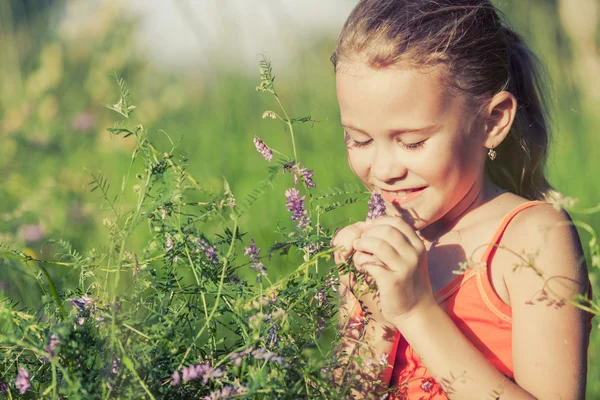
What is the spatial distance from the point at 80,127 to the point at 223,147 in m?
0.97

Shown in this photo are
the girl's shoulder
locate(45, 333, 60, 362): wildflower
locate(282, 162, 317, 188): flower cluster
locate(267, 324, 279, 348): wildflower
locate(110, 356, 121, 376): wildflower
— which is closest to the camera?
locate(45, 333, 60, 362): wildflower

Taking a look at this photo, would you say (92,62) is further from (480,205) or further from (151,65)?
(480,205)

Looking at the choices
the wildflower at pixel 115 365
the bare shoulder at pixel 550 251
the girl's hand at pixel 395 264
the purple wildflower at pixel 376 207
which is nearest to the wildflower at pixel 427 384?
the girl's hand at pixel 395 264

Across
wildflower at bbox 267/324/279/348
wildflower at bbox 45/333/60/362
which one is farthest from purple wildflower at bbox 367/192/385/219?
wildflower at bbox 45/333/60/362

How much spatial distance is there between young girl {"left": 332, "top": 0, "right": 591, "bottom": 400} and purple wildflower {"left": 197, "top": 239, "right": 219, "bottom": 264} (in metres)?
0.26

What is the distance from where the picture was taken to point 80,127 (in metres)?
4.69

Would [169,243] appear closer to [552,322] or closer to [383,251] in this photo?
[383,251]

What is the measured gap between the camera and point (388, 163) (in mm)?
2057

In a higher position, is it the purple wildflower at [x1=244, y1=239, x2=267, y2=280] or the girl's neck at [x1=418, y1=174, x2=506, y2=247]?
the purple wildflower at [x1=244, y1=239, x2=267, y2=280]

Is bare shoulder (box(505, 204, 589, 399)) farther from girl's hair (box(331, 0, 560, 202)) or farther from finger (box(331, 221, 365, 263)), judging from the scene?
finger (box(331, 221, 365, 263))

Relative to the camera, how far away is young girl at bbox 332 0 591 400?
1859mm

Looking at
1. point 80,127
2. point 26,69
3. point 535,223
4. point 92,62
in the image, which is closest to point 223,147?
point 80,127

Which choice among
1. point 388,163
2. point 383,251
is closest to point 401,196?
point 388,163

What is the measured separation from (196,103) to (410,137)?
10.3 ft
